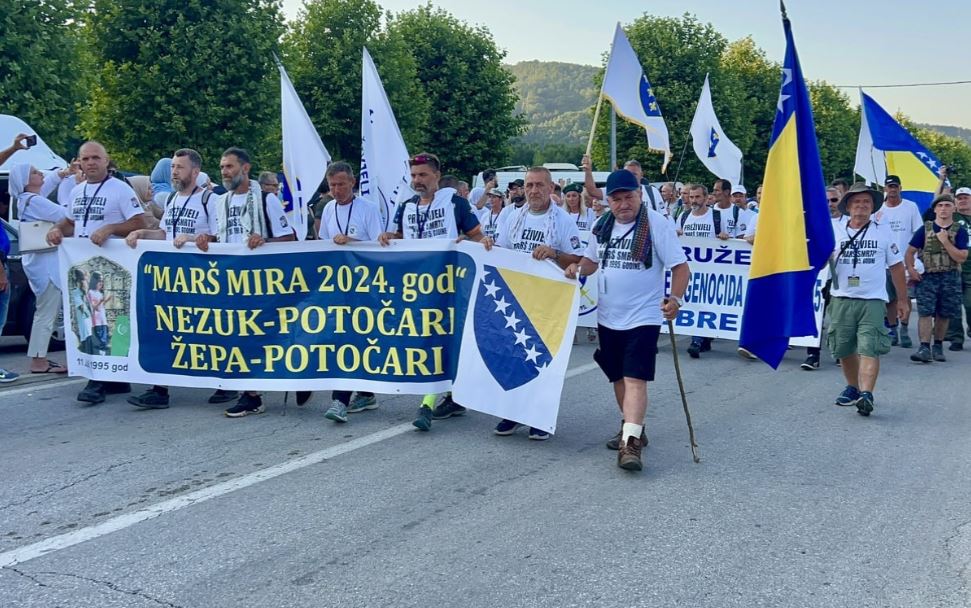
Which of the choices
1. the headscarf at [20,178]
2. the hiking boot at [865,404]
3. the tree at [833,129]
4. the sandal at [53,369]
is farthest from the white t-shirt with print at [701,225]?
the tree at [833,129]

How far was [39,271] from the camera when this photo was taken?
8.82m

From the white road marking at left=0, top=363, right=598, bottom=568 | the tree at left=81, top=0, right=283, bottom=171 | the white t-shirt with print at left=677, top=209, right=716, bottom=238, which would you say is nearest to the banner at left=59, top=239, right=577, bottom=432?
the white road marking at left=0, top=363, right=598, bottom=568

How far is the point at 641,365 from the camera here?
5.73 metres

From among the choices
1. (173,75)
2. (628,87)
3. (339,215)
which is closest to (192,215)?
(339,215)

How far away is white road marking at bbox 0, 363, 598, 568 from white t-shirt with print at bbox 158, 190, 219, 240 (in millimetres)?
2395

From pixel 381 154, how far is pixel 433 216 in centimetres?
142

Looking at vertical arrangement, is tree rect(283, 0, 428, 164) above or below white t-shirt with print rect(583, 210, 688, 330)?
above

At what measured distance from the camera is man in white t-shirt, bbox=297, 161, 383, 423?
23.7ft

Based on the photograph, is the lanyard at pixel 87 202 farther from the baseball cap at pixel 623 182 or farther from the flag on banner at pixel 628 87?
the flag on banner at pixel 628 87

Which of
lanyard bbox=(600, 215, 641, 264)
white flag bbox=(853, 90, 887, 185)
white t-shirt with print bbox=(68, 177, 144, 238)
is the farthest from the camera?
white flag bbox=(853, 90, 887, 185)

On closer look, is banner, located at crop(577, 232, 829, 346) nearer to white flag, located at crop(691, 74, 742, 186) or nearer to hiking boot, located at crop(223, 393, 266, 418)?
white flag, located at crop(691, 74, 742, 186)

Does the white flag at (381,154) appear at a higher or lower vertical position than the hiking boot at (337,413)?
higher

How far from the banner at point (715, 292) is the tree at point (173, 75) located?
1417cm

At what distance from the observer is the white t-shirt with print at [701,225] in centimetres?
1130
